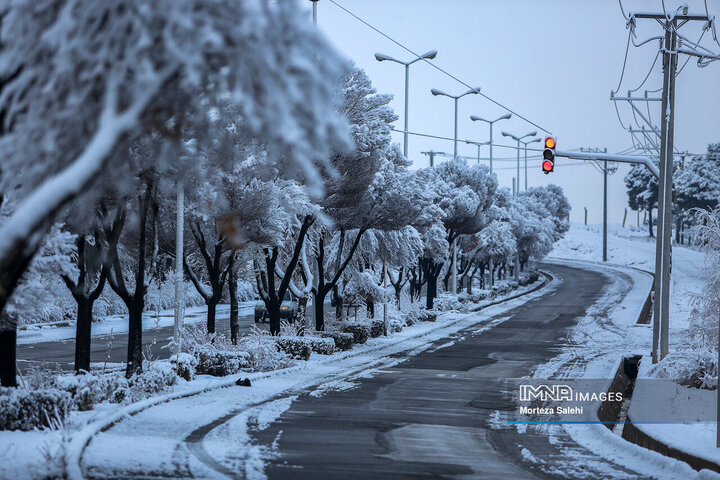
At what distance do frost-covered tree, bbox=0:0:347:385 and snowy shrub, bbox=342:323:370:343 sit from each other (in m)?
25.8

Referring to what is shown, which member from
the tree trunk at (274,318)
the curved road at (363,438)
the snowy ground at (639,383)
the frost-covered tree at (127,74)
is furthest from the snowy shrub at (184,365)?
the frost-covered tree at (127,74)

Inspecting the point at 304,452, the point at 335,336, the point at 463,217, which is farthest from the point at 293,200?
the point at 463,217

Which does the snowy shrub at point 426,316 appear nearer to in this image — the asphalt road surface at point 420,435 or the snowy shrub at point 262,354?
the asphalt road surface at point 420,435

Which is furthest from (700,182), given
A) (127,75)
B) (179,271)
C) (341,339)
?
(127,75)

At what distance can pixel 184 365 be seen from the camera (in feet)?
67.8

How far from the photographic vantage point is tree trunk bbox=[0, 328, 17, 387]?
14578 millimetres

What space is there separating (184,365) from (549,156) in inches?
416

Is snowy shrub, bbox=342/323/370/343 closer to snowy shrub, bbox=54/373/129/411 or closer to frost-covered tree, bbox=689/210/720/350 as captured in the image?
frost-covered tree, bbox=689/210/720/350

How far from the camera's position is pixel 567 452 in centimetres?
1422

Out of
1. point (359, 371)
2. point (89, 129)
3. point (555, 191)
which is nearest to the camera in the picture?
point (89, 129)

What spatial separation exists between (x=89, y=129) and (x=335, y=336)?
76.7 feet

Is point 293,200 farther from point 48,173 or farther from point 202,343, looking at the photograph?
point 48,173

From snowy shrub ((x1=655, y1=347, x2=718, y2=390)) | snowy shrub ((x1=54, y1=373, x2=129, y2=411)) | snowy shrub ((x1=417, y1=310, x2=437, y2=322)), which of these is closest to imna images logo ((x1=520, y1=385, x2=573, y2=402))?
snowy shrub ((x1=655, y1=347, x2=718, y2=390))

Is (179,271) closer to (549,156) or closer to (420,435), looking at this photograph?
(420,435)
